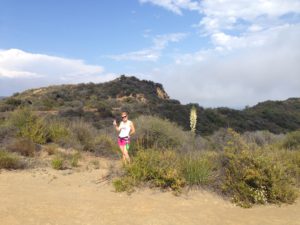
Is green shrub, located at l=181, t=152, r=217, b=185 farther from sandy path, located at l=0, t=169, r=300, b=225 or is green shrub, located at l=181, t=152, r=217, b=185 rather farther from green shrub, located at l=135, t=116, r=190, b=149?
green shrub, located at l=135, t=116, r=190, b=149

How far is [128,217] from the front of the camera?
7.53m

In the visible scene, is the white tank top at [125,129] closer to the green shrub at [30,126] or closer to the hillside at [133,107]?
the green shrub at [30,126]

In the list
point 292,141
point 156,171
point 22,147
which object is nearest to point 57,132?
point 22,147

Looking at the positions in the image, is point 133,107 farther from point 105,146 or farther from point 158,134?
point 105,146

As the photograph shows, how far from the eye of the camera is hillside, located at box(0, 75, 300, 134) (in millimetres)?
34062

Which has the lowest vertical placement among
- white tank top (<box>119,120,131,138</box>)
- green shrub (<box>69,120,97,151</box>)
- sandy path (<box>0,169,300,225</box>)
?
sandy path (<box>0,169,300,225</box>)

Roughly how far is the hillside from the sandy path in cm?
1724

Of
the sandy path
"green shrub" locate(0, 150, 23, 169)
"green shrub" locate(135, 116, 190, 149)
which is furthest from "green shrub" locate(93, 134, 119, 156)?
the sandy path

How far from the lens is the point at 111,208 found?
7.93m

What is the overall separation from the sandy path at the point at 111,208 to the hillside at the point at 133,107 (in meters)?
17.2

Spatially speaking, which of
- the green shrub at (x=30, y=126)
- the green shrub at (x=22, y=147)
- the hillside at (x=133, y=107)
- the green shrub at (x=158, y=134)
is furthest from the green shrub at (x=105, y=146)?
the hillside at (x=133, y=107)

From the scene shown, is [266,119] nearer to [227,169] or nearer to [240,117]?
[240,117]

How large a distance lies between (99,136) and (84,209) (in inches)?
338

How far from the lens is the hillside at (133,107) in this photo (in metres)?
34.1
